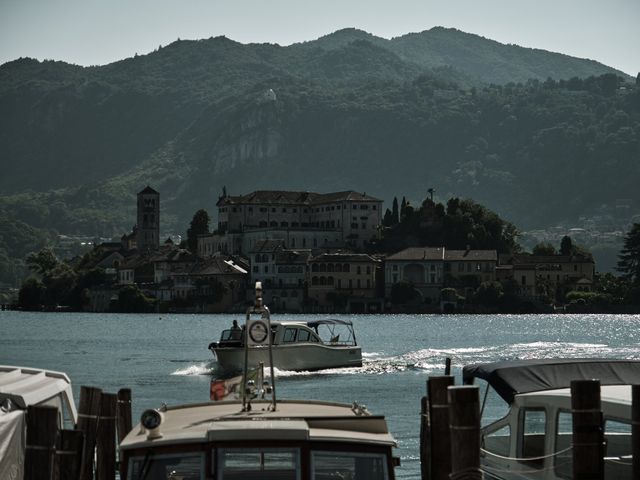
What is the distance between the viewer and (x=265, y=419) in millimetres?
17953

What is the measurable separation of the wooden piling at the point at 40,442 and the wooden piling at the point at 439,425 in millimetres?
5683

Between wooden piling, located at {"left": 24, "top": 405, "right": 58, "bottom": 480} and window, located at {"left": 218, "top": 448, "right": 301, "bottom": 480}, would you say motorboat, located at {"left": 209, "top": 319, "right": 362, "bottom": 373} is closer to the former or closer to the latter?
wooden piling, located at {"left": 24, "top": 405, "right": 58, "bottom": 480}

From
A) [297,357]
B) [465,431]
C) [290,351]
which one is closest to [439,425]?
[465,431]

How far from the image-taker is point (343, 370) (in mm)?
75750

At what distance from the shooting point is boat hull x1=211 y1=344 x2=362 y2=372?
69.6 m

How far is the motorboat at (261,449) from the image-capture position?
16875 mm

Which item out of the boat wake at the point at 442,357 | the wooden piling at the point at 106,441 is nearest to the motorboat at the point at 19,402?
the wooden piling at the point at 106,441

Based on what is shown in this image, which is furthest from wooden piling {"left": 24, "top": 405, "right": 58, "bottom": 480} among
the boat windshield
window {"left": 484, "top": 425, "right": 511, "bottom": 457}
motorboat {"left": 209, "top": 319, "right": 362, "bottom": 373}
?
motorboat {"left": 209, "top": 319, "right": 362, "bottom": 373}

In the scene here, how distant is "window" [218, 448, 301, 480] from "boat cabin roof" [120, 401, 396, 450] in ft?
0.52

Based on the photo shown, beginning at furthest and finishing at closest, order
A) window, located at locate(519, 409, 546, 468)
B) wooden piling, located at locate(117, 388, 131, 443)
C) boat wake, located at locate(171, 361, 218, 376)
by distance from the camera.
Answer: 1. boat wake, located at locate(171, 361, 218, 376)
2. wooden piling, located at locate(117, 388, 131, 443)
3. window, located at locate(519, 409, 546, 468)

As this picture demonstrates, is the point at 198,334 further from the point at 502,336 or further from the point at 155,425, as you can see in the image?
the point at 155,425

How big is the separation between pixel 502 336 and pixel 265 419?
120m

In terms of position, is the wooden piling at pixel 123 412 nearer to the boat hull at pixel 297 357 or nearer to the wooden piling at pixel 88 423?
the wooden piling at pixel 88 423

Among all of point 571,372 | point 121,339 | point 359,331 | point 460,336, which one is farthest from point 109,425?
point 359,331
